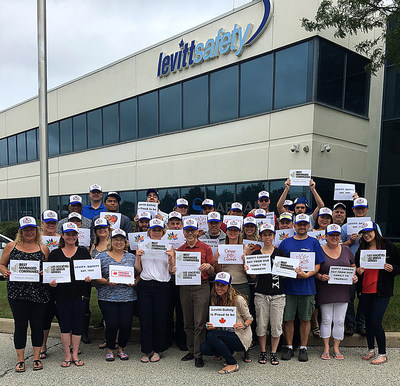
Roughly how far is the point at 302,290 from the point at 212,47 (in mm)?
11382

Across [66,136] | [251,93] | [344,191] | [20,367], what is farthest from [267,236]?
[66,136]

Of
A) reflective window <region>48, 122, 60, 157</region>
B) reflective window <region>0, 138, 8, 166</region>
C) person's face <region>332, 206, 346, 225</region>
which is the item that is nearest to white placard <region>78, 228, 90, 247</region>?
person's face <region>332, 206, 346, 225</region>

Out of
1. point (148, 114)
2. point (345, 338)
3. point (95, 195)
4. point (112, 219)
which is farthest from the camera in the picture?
point (148, 114)

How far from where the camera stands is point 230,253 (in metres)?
4.75

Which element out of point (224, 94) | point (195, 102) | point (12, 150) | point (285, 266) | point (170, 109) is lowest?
point (285, 266)

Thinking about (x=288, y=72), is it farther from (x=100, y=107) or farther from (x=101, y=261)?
(x=100, y=107)

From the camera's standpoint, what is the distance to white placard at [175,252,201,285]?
15.3 feet

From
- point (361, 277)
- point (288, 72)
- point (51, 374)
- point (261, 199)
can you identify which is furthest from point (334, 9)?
point (51, 374)

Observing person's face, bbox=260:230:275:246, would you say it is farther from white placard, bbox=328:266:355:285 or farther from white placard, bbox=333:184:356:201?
white placard, bbox=333:184:356:201

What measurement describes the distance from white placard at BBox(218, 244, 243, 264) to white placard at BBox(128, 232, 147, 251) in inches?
47.6

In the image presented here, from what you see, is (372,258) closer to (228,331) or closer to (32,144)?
(228,331)

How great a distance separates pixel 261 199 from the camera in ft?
20.9

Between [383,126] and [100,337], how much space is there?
1236cm

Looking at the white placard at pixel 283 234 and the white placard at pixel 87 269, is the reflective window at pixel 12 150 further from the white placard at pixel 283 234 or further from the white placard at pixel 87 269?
the white placard at pixel 283 234
